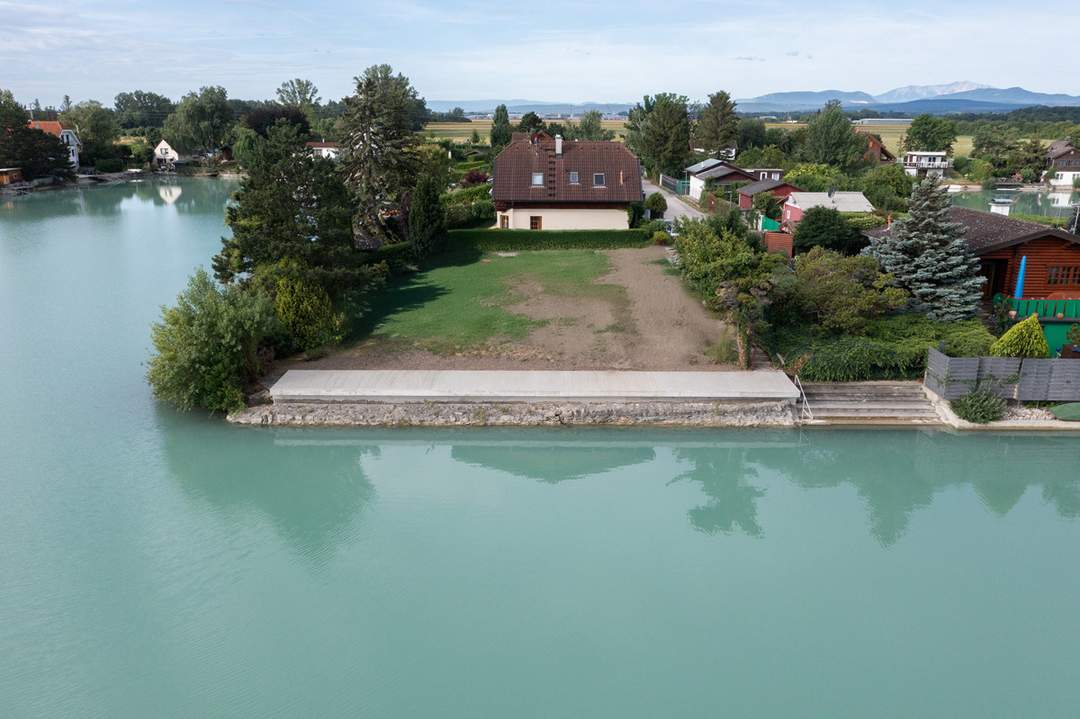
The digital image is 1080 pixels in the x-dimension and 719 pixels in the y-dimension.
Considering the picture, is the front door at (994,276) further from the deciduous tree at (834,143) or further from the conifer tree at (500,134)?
the conifer tree at (500,134)

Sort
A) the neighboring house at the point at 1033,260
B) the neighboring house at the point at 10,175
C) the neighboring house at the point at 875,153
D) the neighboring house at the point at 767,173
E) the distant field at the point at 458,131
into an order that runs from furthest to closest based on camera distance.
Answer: the distant field at the point at 458,131
the neighboring house at the point at 875,153
the neighboring house at the point at 10,175
the neighboring house at the point at 767,173
the neighboring house at the point at 1033,260

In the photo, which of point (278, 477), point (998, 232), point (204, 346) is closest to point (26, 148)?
point (204, 346)

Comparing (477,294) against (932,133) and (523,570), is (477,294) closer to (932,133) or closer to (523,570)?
(523,570)

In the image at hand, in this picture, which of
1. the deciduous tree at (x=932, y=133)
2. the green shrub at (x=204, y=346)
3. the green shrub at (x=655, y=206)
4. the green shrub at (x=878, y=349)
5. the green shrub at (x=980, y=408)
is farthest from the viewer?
the deciduous tree at (x=932, y=133)

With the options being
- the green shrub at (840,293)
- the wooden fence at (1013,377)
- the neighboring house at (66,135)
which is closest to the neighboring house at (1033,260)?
the green shrub at (840,293)

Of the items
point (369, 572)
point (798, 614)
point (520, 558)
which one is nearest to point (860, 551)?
point (798, 614)

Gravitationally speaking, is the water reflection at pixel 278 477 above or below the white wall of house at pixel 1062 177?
below

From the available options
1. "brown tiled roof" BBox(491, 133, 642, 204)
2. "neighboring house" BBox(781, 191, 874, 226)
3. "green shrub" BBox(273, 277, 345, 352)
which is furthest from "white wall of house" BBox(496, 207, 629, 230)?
"green shrub" BBox(273, 277, 345, 352)

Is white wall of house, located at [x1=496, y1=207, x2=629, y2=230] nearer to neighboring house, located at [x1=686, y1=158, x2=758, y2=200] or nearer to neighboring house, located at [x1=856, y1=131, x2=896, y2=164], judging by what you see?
neighboring house, located at [x1=686, y1=158, x2=758, y2=200]

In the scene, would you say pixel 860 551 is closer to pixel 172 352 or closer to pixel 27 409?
pixel 172 352
